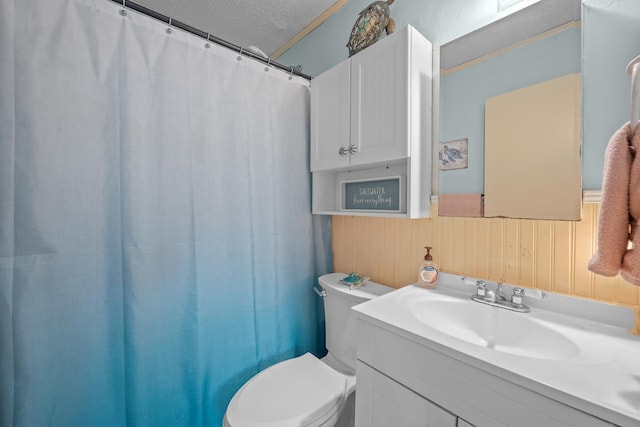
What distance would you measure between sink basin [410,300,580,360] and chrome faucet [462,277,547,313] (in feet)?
0.07

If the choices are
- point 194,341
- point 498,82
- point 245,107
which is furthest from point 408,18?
point 194,341

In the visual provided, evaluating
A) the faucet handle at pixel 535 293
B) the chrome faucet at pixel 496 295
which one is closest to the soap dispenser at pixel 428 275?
the chrome faucet at pixel 496 295

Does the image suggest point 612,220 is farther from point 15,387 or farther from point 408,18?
point 15,387

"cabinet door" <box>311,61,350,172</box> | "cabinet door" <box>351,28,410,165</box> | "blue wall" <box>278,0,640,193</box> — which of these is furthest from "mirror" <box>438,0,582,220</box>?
"cabinet door" <box>311,61,350,172</box>

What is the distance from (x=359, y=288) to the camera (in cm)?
127

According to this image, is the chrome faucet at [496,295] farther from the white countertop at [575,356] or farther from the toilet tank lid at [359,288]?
the toilet tank lid at [359,288]

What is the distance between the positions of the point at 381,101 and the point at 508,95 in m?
0.44

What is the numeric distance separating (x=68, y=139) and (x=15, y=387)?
76cm

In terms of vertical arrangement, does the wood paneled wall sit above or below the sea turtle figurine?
below

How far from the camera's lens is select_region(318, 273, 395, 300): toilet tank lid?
119cm

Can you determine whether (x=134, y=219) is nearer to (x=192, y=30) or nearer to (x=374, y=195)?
(x=192, y=30)

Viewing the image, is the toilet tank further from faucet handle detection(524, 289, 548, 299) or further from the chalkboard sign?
faucet handle detection(524, 289, 548, 299)

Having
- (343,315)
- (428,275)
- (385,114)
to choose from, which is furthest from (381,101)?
(343,315)

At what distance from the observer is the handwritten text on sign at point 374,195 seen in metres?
1.25
